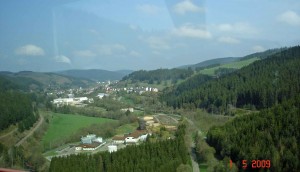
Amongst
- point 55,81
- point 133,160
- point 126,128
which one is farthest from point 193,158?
point 55,81

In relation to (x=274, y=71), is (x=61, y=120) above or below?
below

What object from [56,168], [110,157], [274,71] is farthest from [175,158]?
[274,71]

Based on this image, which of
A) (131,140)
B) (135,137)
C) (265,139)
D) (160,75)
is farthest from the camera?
(160,75)

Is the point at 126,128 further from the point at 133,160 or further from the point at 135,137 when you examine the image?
the point at 133,160

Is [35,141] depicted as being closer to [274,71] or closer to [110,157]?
[110,157]

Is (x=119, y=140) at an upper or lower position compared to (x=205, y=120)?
lower

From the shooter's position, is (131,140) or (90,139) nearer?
(131,140)

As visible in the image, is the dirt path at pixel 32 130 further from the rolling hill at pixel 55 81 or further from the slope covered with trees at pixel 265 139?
the rolling hill at pixel 55 81

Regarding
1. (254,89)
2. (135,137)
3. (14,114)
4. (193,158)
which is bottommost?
(193,158)
